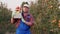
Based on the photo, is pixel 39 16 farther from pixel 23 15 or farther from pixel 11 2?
pixel 11 2

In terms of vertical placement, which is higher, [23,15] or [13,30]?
[23,15]

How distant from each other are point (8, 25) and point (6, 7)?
3.44ft

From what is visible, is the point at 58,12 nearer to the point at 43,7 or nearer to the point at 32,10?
the point at 43,7

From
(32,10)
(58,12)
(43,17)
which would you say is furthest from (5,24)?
(58,12)

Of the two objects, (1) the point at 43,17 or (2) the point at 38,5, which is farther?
(2) the point at 38,5

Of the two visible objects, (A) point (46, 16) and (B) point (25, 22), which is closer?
(B) point (25, 22)

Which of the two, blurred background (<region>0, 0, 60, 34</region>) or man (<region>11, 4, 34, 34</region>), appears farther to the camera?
blurred background (<region>0, 0, 60, 34</region>)

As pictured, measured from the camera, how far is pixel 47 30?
1004 cm

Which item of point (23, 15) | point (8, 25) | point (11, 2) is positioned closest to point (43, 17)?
point (23, 15)

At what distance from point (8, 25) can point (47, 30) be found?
4065 mm

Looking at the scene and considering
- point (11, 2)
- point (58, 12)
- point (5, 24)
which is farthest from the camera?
point (11, 2)

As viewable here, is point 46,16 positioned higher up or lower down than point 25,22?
lower down

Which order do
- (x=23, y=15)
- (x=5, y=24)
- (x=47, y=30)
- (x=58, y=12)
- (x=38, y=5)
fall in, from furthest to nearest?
(x=5, y=24) < (x=38, y=5) < (x=47, y=30) < (x=58, y=12) < (x=23, y=15)

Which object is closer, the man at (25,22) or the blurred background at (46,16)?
the man at (25,22)
